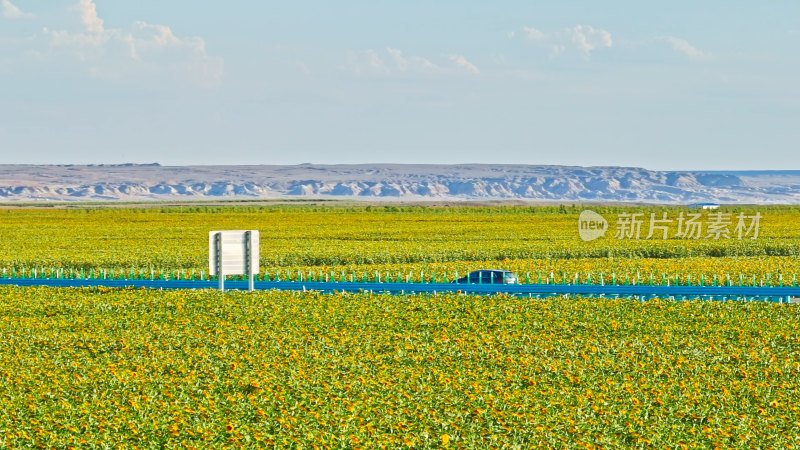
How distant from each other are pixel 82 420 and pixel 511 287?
Result: 24160 millimetres

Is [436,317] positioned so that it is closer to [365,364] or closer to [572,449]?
[365,364]

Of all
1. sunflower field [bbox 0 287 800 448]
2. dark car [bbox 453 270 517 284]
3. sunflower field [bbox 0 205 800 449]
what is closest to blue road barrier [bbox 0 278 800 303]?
dark car [bbox 453 270 517 284]

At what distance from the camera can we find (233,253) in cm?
3909

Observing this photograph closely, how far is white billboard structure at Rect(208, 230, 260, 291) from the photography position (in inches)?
1532

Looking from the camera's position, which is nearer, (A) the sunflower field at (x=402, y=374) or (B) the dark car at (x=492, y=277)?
(A) the sunflower field at (x=402, y=374)

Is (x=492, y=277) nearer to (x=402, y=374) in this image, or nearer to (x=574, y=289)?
(x=574, y=289)

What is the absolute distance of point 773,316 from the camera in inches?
1223

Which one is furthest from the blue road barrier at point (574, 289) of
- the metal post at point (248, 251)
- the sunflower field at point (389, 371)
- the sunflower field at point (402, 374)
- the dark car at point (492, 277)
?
the sunflower field at point (402, 374)

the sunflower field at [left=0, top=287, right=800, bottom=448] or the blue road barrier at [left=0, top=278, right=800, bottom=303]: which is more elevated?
the sunflower field at [left=0, top=287, right=800, bottom=448]

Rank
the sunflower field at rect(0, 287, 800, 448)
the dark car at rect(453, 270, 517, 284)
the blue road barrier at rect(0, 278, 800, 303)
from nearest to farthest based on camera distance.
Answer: the sunflower field at rect(0, 287, 800, 448) < the blue road barrier at rect(0, 278, 800, 303) < the dark car at rect(453, 270, 517, 284)

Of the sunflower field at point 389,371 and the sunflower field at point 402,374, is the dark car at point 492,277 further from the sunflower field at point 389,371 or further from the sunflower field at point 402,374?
the sunflower field at point 402,374

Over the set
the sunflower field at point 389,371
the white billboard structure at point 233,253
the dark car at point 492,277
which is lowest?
the dark car at point 492,277

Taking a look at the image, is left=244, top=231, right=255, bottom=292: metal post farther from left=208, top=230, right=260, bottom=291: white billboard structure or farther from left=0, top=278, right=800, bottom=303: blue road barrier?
left=0, top=278, right=800, bottom=303: blue road barrier

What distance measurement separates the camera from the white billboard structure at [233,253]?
38.9 meters
